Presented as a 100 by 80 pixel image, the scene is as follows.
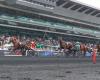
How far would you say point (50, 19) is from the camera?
67.9 m

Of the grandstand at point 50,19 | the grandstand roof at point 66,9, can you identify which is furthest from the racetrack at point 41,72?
the grandstand roof at point 66,9

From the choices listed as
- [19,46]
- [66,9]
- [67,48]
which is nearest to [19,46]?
[19,46]

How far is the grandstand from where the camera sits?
182 ft

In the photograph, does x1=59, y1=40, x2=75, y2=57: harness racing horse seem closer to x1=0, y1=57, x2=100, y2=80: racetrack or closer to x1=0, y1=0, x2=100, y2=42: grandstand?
x1=0, y1=57, x2=100, y2=80: racetrack

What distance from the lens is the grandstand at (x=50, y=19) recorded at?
55488mm

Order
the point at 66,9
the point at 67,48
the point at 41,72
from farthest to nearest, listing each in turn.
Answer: the point at 66,9, the point at 67,48, the point at 41,72

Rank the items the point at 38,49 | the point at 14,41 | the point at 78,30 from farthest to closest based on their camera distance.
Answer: the point at 78,30
the point at 38,49
the point at 14,41

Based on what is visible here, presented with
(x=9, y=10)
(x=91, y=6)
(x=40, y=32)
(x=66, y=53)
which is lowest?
(x=66, y=53)

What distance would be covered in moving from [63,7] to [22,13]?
22.1m

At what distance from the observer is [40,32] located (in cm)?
6228

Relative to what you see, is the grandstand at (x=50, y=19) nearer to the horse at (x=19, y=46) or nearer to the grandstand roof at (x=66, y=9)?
the grandstand roof at (x=66, y=9)

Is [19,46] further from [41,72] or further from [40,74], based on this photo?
[40,74]

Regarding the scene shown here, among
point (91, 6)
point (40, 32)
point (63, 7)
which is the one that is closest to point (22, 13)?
point (40, 32)

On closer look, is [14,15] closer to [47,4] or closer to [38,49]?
[47,4]
